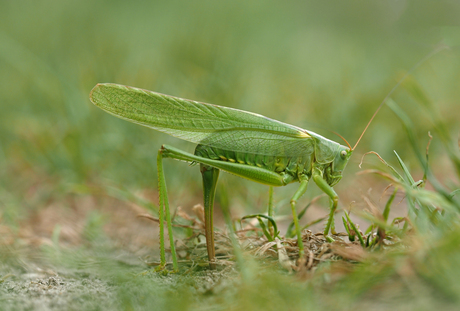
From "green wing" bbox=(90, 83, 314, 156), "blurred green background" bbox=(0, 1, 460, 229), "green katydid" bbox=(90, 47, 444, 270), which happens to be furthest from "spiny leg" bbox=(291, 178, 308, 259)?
"blurred green background" bbox=(0, 1, 460, 229)

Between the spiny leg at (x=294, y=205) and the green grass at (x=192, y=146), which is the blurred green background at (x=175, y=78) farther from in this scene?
the spiny leg at (x=294, y=205)

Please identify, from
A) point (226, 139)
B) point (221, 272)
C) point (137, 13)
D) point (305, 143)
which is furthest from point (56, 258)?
point (137, 13)

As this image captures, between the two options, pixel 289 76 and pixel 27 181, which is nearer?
pixel 27 181

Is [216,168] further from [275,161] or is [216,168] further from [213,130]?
[275,161]

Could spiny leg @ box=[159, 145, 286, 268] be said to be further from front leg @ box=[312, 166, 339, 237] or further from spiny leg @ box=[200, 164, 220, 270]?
front leg @ box=[312, 166, 339, 237]

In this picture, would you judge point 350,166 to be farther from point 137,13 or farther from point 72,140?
point 137,13

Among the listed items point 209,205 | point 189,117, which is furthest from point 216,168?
point 189,117
